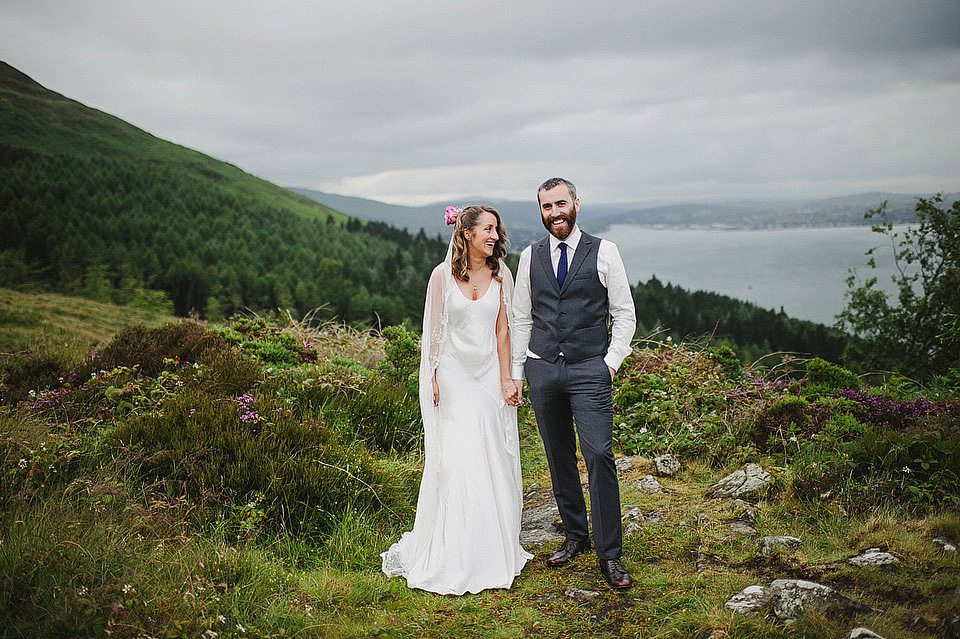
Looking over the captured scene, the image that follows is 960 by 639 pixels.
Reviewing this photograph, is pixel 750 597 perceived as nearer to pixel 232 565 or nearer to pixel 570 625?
pixel 570 625

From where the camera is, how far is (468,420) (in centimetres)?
429

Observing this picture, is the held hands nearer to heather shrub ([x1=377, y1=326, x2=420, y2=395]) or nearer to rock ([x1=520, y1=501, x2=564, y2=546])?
rock ([x1=520, y1=501, x2=564, y2=546])

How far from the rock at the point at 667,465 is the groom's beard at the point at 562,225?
295 cm

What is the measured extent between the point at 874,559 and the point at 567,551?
186cm

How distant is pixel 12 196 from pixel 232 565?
1430 inches

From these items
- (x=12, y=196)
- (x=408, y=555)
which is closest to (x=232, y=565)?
(x=408, y=555)

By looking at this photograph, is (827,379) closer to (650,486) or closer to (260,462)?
(650,486)

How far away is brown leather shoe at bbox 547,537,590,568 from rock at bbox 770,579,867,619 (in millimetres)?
1302

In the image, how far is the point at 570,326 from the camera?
151 inches

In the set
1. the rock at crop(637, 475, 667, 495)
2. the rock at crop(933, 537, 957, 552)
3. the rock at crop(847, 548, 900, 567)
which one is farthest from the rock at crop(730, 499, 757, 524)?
the rock at crop(933, 537, 957, 552)

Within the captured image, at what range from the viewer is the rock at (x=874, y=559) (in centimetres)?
354

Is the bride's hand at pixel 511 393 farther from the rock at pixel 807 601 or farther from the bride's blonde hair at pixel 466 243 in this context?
the rock at pixel 807 601

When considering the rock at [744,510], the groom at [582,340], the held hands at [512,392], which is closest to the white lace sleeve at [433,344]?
the held hands at [512,392]

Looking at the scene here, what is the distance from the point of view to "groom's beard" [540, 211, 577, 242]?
12.8ft
